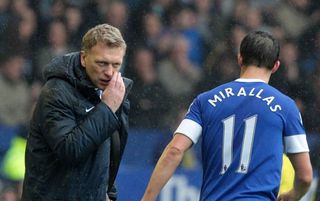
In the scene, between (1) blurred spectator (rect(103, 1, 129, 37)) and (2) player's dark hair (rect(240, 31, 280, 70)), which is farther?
(1) blurred spectator (rect(103, 1, 129, 37))

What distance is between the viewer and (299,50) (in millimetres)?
8000

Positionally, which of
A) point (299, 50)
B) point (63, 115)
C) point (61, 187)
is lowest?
point (61, 187)

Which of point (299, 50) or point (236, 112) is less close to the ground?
point (299, 50)

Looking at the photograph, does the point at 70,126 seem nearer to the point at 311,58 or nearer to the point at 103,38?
the point at 103,38

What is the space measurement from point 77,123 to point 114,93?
9.4 inches

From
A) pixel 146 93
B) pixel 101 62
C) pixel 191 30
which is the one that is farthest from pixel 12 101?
pixel 101 62

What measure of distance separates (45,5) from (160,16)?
0.91m

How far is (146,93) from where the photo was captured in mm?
7754

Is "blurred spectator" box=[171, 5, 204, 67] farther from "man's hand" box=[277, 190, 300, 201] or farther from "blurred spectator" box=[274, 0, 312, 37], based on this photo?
"man's hand" box=[277, 190, 300, 201]

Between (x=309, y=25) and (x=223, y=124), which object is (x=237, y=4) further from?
(x=223, y=124)

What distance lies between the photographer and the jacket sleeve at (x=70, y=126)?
15.5ft

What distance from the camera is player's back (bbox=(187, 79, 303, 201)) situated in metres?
4.60

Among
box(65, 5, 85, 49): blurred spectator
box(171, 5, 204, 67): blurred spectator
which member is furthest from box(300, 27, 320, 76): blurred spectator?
box(65, 5, 85, 49): blurred spectator

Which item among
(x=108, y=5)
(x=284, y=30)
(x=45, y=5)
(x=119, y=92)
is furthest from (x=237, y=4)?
(x=119, y=92)
